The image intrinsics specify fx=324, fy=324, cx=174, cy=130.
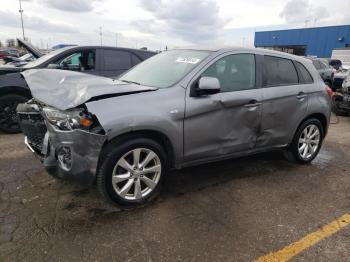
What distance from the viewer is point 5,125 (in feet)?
19.8

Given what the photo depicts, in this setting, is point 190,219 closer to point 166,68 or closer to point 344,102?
point 166,68

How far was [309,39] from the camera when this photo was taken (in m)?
43.1

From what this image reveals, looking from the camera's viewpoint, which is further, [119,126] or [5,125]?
[5,125]

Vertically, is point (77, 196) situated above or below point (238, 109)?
below

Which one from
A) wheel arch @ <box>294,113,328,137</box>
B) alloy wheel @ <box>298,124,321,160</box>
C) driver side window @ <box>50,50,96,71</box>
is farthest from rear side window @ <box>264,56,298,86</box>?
driver side window @ <box>50,50,96,71</box>

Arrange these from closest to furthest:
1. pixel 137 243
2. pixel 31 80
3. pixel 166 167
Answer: pixel 137 243 < pixel 166 167 < pixel 31 80

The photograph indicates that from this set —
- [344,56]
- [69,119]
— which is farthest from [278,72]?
[344,56]

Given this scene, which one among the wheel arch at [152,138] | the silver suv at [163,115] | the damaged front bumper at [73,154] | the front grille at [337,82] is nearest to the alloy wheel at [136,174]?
the silver suv at [163,115]

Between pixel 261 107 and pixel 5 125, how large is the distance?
4.68 m

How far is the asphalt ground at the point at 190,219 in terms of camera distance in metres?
2.71

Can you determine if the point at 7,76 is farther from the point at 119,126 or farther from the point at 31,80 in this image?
the point at 119,126

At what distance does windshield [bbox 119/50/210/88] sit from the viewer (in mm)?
3699

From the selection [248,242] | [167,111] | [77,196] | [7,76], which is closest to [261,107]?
[167,111]

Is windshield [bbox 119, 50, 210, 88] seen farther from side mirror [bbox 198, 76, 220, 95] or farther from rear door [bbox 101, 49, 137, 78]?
rear door [bbox 101, 49, 137, 78]
